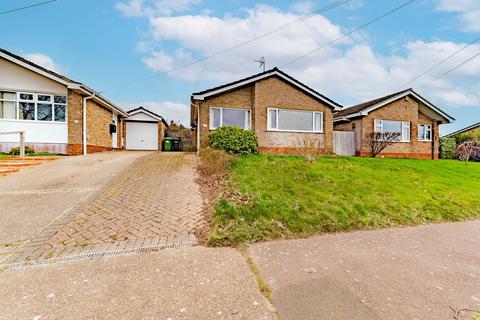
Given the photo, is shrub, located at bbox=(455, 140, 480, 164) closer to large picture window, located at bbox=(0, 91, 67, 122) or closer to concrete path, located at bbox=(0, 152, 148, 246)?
concrete path, located at bbox=(0, 152, 148, 246)

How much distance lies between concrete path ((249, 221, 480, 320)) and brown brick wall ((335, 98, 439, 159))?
51.1 feet

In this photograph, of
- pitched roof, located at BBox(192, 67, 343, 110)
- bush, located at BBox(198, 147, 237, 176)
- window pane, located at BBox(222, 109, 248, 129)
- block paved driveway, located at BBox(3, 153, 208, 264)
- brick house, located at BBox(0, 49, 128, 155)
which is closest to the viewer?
block paved driveway, located at BBox(3, 153, 208, 264)

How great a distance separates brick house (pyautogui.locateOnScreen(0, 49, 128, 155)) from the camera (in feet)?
43.0

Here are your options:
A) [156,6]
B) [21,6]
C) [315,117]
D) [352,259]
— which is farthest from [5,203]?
[315,117]

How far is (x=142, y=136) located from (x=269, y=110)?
1332 centimetres

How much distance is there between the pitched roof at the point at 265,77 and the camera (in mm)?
15192

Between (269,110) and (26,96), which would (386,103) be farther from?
(26,96)

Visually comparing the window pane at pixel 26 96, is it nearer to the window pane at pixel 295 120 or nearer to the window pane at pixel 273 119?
the window pane at pixel 273 119

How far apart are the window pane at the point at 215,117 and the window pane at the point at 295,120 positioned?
4195mm

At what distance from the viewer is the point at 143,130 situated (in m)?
23.0

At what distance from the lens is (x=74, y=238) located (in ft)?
13.0

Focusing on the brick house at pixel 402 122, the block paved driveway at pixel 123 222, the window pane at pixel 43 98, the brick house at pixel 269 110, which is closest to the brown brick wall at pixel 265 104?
the brick house at pixel 269 110

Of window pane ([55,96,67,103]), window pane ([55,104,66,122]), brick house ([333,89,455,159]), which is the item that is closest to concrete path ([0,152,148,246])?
window pane ([55,104,66,122])

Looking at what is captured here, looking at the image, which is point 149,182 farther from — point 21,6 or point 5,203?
point 21,6
